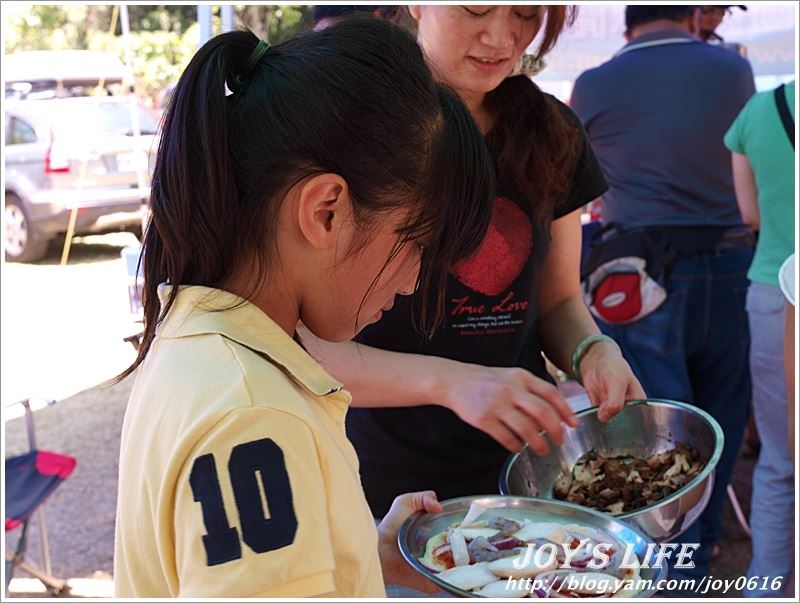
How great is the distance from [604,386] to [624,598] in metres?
0.51

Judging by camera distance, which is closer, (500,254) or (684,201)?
(500,254)

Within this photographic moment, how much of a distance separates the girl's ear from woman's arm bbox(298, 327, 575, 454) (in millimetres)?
327

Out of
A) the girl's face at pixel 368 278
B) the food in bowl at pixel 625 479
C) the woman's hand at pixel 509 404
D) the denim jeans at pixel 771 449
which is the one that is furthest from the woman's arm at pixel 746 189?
the girl's face at pixel 368 278

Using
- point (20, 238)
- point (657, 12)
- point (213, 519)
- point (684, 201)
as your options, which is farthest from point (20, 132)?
point (213, 519)

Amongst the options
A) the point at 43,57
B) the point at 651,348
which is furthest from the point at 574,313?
the point at 43,57

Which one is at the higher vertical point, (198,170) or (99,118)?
(198,170)

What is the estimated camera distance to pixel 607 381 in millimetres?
1418

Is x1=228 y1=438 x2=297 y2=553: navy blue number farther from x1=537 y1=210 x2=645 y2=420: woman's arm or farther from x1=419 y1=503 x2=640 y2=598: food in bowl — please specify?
x1=537 y1=210 x2=645 y2=420: woman's arm

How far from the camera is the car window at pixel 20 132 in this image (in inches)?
319

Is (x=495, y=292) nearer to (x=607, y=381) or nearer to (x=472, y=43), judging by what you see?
(x=607, y=381)

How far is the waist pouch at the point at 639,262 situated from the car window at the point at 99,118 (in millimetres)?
6168

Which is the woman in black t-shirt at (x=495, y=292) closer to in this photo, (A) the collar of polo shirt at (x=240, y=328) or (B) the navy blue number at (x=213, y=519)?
(A) the collar of polo shirt at (x=240, y=328)

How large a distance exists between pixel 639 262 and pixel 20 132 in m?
7.00

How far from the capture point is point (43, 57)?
9.16m
